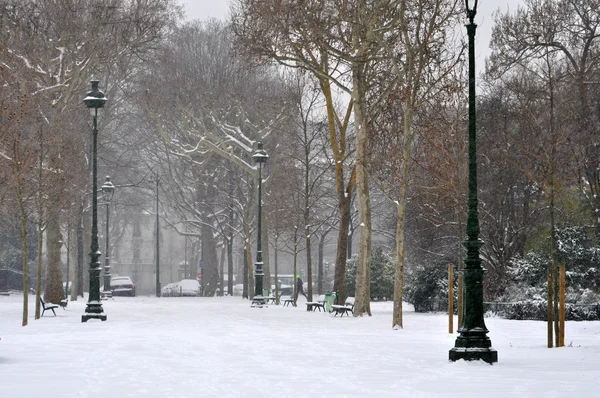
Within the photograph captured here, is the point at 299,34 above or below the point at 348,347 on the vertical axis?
above

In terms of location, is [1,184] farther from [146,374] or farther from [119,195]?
[119,195]

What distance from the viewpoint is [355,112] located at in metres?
28.8

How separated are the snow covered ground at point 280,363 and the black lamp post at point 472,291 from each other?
214 mm

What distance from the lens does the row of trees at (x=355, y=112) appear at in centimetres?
2666

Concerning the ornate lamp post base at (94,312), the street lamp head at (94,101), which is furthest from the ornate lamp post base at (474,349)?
the street lamp head at (94,101)

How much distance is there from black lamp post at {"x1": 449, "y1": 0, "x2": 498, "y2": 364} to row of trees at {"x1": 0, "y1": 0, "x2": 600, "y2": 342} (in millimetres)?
3451

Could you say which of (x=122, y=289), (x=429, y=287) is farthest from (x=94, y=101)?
(x=122, y=289)

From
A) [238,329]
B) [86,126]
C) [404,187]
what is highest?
[86,126]

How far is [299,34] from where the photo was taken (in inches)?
1188

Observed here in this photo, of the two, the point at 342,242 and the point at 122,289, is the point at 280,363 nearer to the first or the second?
the point at 342,242

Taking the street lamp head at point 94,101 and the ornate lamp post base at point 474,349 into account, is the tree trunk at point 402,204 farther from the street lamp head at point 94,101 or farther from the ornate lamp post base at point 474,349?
the ornate lamp post base at point 474,349

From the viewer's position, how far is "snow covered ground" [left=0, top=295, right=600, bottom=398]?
11094 millimetres

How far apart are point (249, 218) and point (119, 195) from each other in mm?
14269

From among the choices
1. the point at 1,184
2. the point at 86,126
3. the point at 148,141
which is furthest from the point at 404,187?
the point at 148,141
